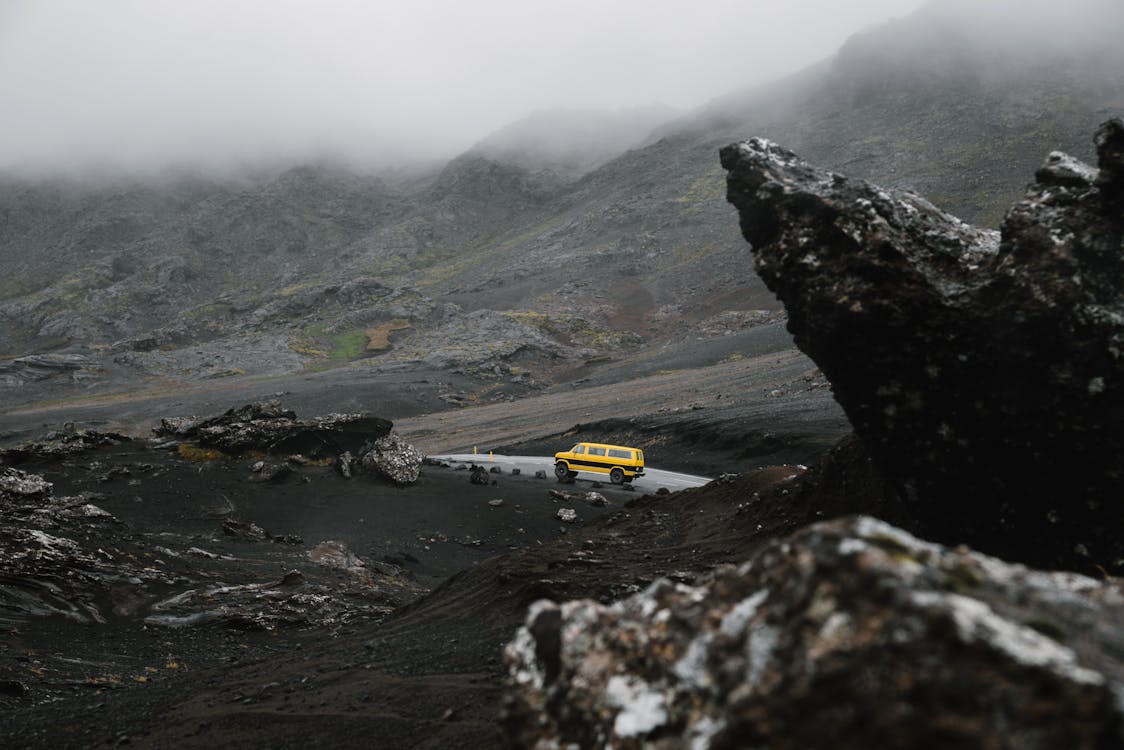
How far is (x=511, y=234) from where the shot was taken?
145m

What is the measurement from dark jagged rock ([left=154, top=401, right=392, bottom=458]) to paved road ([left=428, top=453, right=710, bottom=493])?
610 centimetres

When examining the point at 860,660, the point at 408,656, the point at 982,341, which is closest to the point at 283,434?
the point at 408,656

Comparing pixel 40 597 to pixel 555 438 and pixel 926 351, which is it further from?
pixel 555 438

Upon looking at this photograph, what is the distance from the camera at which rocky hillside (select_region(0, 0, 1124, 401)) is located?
295 ft

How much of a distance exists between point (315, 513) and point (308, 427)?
6760 mm

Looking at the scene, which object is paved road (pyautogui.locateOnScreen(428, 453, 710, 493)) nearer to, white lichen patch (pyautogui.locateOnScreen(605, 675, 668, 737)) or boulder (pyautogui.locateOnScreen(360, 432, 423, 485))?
boulder (pyautogui.locateOnScreen(360, 432, 423, 485))

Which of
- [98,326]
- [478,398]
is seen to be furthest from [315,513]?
[98,326]

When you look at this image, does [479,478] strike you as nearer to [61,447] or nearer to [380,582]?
[380,582]

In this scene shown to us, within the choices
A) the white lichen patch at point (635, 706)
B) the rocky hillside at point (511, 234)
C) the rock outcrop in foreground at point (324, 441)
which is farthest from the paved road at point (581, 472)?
the rocky hillside at point (511, 234)

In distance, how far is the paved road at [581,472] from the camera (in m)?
29.2

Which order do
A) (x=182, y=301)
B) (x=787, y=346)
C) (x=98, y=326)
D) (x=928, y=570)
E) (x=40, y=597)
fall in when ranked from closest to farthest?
(x=928, y=570) < (x=40, y=597) < (x=787, y=346) < (x=98, y=326) < (x=182, y=301)

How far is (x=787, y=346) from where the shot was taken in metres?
60.4

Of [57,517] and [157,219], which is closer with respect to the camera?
[57,517]

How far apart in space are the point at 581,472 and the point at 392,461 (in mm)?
8044
